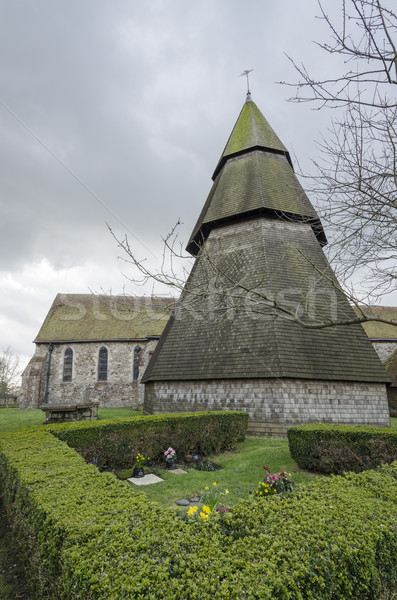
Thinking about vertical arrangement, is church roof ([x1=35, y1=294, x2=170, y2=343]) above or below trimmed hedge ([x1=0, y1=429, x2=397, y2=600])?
above

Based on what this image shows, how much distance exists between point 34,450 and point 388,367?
886 inches

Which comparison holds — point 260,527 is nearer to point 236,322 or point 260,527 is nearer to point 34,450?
point 34,450

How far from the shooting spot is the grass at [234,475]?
5.95 m

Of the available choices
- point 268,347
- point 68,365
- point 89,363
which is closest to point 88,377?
point 89,363

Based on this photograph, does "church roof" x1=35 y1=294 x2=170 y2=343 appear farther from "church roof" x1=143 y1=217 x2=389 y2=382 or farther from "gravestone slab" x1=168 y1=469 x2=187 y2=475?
"gravestone slab" x1=168 y1=469 x2=187 y2=475

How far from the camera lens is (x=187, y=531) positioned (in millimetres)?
2359

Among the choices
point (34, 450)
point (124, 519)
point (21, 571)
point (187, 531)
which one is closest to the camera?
point (187, 531)

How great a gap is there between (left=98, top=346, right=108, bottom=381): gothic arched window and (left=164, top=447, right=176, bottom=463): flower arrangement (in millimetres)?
17662

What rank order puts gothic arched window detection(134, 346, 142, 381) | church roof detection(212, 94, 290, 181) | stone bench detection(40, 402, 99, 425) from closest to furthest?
stone bench detection(40, 402, 99, 425) → church roof detection(212, 94, 290, 181) → gothic arched window detection(134, 346, 142, 381)

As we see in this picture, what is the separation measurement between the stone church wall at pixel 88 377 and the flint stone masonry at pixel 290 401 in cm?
1153

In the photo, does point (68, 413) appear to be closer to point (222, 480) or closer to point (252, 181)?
point (222, 480)

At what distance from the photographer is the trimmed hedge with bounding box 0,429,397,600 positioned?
1852 millimetres

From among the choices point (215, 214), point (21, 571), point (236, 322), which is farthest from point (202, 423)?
point (215, 214)

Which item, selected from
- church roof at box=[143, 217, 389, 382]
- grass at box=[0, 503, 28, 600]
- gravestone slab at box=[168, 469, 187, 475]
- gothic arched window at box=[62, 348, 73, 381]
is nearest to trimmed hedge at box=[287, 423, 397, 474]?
gravestone slab at box=[168, 469, 187, 475]
